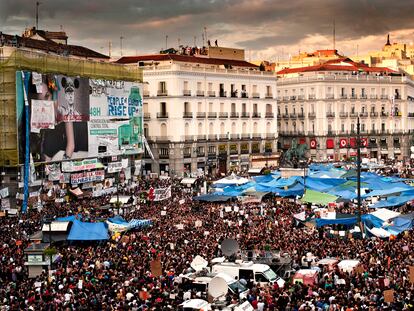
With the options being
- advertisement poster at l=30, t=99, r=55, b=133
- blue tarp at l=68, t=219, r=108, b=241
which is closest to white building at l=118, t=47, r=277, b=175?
advertisement poster at l=30, t=99, r=55, b=133

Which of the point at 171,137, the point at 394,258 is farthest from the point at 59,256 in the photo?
the point at 171,137

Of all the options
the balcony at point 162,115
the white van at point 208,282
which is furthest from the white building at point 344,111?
the white van at point 208,282

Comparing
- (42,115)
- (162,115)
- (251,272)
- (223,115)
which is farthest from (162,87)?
(251,272)

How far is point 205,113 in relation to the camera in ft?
274

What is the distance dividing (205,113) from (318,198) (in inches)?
1436

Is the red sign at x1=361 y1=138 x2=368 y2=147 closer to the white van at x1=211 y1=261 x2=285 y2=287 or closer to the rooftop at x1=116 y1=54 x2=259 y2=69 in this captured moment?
the rooftop at x1=116 y1=54 x2=259 y2=69

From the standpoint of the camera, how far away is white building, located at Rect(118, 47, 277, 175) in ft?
264

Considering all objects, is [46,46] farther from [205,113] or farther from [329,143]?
[329,143]

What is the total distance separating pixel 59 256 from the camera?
A: 107ft

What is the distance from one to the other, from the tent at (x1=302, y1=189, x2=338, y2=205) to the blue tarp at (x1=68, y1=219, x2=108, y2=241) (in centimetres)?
1567

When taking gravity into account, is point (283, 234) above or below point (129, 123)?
below

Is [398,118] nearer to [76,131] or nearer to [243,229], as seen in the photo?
[76,131]

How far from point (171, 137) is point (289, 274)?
169 feet

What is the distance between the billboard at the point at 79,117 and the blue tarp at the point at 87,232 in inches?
740
